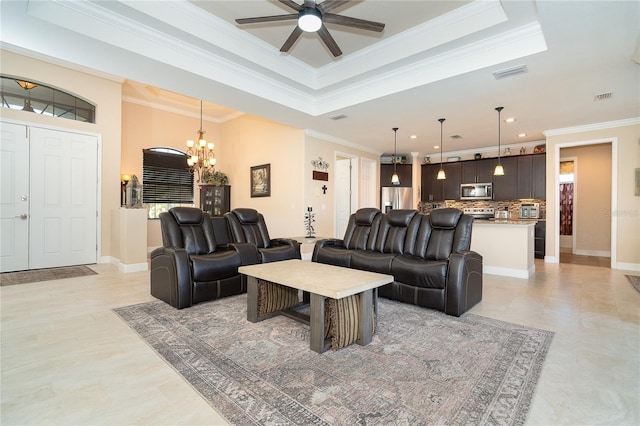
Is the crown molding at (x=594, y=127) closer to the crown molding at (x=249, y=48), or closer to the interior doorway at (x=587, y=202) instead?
the interior doorway at (x=587, y=202)

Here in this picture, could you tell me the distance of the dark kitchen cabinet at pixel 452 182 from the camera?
847 cm

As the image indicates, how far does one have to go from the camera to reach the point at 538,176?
23.6ft

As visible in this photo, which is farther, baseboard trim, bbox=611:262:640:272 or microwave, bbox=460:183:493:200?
microwave, bbox=460:183:493:200

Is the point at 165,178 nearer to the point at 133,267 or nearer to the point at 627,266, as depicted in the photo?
the point at 133,267

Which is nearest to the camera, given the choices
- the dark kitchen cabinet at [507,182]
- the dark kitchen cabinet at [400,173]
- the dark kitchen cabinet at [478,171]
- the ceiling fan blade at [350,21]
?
the ceiling fan blade at [350,21]

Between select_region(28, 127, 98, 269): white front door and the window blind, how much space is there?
1.48 m

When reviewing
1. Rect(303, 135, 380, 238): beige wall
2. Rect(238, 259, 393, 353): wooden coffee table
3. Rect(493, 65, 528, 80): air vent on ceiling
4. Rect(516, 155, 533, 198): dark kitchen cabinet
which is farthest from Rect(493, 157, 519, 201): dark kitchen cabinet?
Rect(238, 259, 393, 353): wooden coffee table

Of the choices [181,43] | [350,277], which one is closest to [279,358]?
[350,277]

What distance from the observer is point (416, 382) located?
77.3 inches

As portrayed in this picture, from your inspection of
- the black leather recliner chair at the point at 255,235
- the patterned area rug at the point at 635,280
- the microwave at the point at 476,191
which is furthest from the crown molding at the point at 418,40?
the microwave at the point at 476,191

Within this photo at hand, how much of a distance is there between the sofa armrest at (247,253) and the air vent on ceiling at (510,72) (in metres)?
3.63

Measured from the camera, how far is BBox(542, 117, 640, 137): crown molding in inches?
217

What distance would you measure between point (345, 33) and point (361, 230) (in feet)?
8.40

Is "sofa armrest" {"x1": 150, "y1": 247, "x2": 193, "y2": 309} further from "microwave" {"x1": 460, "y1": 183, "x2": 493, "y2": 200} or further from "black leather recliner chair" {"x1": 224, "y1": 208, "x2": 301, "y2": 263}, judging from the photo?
"microwave" {"x1": 460, "y1": 183, "x2": 493, "y2": 200}
